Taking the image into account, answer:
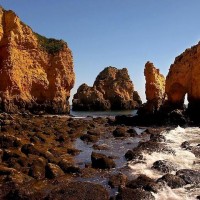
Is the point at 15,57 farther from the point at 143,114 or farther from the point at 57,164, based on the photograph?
the point at 57,164

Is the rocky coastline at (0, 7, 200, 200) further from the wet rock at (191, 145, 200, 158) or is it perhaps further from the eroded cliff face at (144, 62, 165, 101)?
the eroded cliff face at (144, 62, 165, 101)

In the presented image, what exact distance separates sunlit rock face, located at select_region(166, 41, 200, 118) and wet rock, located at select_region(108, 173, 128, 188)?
35130 mm

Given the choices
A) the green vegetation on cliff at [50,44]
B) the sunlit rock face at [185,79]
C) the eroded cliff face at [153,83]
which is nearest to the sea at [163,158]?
the sunlit rock face at [185,79]

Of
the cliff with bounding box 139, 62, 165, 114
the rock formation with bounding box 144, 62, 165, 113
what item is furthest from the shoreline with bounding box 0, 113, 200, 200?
the rock formation with bounding box 144, 62, 165, 113

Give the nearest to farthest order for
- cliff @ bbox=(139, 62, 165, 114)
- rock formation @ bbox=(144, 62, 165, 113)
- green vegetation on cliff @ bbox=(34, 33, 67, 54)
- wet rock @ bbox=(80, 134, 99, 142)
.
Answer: wet rock @ bbox=(80, 134, 99, 142) → cliff @ bbox=(139, 62, 165, 114) → rock formation @ bbox=(144, 62, 165, 113) → green vegetation on cliff @ bbox=(34, 33, 67, 54)

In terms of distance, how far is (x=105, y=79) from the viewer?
112 metres

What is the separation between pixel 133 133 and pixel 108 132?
10.7 feet

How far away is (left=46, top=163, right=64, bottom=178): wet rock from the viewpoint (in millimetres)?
19453

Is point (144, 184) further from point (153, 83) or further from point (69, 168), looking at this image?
point (153, 83)

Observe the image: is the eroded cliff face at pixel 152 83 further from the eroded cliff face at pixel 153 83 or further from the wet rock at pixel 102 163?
the wet rock at pixel 102 163

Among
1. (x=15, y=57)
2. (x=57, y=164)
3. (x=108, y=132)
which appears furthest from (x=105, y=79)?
(x=57, y=164)

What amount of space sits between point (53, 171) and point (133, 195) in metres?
5.55

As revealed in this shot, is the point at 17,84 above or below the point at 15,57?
below

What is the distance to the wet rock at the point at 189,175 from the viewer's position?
18.8 m
